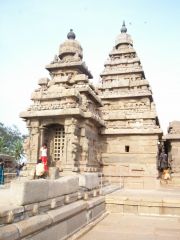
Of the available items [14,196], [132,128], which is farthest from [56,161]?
[14,196]

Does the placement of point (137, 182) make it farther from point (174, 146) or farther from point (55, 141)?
point (55, 141)

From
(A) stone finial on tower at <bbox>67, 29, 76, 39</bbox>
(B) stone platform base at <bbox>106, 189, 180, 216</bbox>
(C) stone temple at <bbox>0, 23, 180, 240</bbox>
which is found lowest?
(B) stone platform base at <bbox>106, 189, 180, 216</bbox>

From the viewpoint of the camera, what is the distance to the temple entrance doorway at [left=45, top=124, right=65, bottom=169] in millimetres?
14727

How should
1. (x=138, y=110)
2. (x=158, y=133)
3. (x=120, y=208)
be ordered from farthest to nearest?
(x=138, y=110) → (x=158, y=133) → (x=120, y=208)

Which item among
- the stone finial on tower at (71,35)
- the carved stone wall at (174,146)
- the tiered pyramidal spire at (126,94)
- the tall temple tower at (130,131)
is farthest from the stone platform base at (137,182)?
the stone finial on tower at (71,35)

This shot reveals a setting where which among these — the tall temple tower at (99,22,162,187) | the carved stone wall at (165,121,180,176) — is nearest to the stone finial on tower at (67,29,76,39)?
the tall temple tower at (99,22,162,187)

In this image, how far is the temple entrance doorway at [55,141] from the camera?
14.7m

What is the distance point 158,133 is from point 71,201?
424 inches

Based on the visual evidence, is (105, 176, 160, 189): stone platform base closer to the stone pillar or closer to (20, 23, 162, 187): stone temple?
(20, 23, 162, 187): stone temple

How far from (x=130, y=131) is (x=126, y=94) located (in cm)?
316

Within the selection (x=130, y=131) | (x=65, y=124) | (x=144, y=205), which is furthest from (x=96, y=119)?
(x=144, y=205)

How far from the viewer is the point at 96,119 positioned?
590 inches

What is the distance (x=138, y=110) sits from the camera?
17891 millimetres

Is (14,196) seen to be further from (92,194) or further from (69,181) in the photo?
(92,194)
